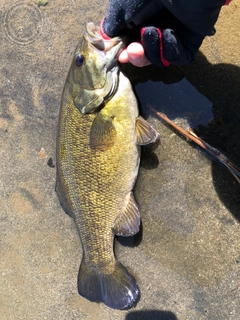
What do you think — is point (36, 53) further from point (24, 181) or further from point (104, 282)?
point (104, 282)

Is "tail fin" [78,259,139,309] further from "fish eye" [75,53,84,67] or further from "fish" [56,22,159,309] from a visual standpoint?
"fish eye" [75,53,84,67]

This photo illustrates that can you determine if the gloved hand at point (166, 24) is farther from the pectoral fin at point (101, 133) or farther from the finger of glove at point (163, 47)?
the pectoral fin at point (101, 133)

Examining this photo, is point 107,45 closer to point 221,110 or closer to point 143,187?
point 221,110

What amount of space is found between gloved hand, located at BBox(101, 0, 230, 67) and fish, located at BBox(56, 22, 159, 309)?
16cm

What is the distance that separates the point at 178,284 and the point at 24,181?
156 centimetres

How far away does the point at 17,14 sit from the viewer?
328 centimetres

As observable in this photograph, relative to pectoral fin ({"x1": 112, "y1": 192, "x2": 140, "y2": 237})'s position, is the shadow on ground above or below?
above

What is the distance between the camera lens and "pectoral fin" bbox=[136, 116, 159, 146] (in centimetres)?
283

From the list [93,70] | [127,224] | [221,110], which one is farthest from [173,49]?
[127,224]

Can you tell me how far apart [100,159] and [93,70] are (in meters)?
0.66

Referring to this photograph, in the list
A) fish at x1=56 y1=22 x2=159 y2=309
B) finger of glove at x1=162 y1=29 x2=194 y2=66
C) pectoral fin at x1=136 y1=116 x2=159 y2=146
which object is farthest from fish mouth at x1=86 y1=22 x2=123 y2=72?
pectoral fin at x1=136 y1=116 x2=159 y2=146

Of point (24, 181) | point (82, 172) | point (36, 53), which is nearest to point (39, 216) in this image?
point (24, 181)

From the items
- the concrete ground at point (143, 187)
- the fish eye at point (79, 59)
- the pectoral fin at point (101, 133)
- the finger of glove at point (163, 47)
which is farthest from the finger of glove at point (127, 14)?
the pectoral fin at point (101, 133)

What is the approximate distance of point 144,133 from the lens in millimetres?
2836
